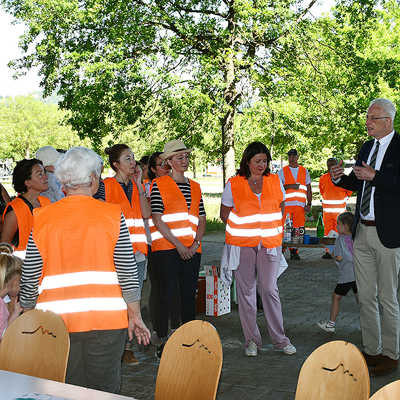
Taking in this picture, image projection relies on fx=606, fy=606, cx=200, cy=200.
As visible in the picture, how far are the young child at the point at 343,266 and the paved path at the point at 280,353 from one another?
173mm

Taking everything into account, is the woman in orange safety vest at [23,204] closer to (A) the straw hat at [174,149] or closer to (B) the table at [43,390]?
(A) the straw hat at [174,149]

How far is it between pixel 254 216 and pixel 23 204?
A: 231cm

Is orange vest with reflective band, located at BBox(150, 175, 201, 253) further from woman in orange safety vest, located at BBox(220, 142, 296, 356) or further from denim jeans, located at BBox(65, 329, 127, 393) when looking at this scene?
denim jeans, located at BBox(65, 329, 127, 393)

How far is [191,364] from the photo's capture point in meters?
3.06

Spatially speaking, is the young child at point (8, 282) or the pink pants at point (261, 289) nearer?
the young child at point (8, 282)

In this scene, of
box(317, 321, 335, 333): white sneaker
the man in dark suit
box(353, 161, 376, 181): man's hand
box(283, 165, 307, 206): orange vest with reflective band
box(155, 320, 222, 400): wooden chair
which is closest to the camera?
box(155, 320, 222, 400): wooden chair

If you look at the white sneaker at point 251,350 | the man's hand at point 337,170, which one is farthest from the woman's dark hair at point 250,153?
the white sneaker at point 251,350

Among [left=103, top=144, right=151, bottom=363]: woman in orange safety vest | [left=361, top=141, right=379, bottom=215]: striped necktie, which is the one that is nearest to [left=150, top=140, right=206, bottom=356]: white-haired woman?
[left=103, top=144, right=151, bottom=363]: woman in orange safety vest

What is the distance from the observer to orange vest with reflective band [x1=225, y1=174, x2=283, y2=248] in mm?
6207

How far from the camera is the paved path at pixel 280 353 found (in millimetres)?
5238

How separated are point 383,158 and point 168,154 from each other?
6.89 ft

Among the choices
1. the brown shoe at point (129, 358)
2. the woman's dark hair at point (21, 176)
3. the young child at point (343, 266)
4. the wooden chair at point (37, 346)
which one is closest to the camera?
the wooden chair at point (37, 346)

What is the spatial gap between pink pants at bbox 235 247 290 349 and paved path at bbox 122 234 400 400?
0.22m

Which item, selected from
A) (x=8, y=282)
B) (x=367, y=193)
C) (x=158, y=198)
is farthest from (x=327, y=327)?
(x=8, y=282)
